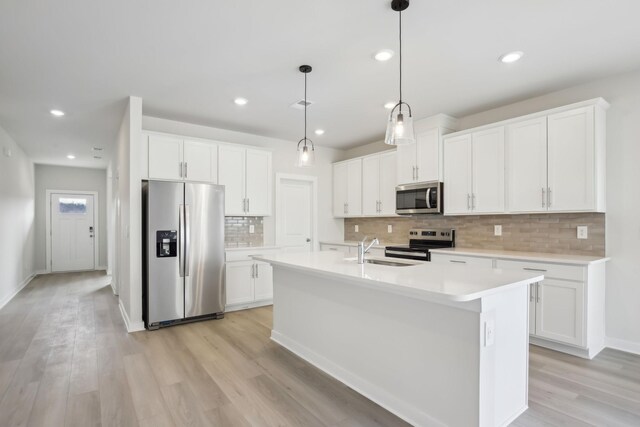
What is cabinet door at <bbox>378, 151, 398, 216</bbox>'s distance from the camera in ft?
16.8

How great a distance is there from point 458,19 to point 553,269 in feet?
7.57

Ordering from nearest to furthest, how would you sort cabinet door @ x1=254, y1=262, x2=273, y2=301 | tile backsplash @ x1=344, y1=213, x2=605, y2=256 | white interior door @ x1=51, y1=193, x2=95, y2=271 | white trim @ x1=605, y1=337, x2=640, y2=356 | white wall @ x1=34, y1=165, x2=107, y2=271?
white trim @ x1=605, y1=337, x2=640, y2=356 < tile backsplash @ x1=344, y1=213, x2=605, y2=256 < cabinet door @ x1=254, y1=262, x2=273, y2=301 < white wall @ x1=34, y1=165, x2=107, y2=271 < white interior door @ x1=51, y1=193, x2=95, y2=271

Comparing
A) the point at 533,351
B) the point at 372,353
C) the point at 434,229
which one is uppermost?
the point at 434,229

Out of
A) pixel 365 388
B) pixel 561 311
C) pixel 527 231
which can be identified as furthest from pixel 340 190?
pixel 365 388

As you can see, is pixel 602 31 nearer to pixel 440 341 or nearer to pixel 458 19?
pixel 458 19

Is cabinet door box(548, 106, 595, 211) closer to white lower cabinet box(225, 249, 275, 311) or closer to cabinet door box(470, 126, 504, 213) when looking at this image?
cabinet door box(470, 126, 504, 213)

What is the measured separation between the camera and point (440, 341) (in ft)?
6.37

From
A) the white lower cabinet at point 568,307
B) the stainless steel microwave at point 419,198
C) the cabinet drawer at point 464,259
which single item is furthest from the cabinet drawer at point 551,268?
the stainless steel microwave at point 419,198

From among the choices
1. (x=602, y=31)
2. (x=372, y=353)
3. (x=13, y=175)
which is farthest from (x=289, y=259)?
(x=13, y=175)

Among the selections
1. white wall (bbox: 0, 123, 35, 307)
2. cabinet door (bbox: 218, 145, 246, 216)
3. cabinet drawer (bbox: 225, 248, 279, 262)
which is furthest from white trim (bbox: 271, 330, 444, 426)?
white wall (bbox: 0, 123, 35, 307)

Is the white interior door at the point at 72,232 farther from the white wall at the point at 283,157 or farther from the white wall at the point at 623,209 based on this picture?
the white wall at the point at 623,209

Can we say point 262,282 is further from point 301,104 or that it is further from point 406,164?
point 406,164

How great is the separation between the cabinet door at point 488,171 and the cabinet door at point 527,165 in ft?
0.28

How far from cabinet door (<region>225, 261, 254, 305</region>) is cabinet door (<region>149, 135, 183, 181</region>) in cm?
136
